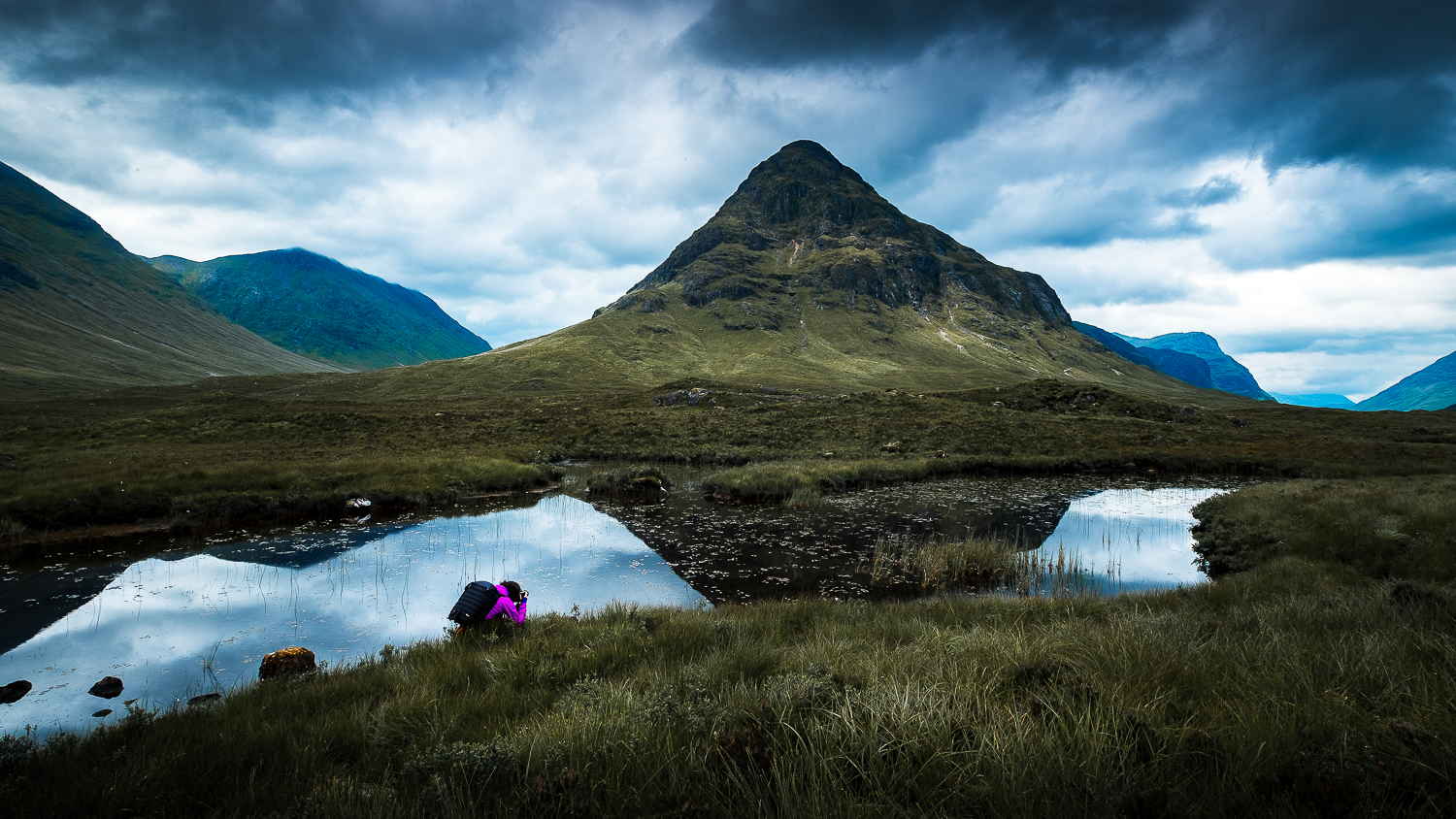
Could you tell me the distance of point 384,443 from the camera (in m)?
36.4

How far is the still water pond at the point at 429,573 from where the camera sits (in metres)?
9.62

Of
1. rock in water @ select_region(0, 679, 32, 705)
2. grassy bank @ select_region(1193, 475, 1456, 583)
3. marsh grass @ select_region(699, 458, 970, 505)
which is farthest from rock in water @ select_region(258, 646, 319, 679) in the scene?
grassy bank @ select_region(1193, 475, 1456, 583)

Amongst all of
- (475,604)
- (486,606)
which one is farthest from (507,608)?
(475,604)

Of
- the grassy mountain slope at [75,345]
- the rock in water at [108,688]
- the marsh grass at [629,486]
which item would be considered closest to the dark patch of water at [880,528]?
the marsh grass at [629,486]

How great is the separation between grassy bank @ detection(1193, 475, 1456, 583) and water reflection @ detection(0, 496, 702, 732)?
50.9ft

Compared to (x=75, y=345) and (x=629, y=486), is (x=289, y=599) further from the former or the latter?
(x=75, y=345)

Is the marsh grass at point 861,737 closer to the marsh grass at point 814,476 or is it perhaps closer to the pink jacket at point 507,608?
the pink jacket at point 507,608

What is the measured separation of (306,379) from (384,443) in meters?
91.8

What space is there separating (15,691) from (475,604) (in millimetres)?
6896

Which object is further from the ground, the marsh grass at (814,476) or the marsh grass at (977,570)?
the marsh grass at (814,476)

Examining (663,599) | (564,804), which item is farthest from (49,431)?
(564,804)

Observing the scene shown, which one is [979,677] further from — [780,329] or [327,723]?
[780,329]

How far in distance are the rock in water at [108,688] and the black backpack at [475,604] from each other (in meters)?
5.29

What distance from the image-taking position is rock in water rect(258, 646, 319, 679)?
849 centimetres
